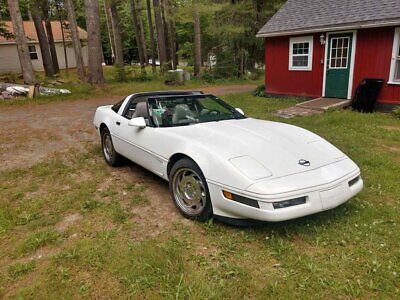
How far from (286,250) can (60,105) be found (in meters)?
11.3

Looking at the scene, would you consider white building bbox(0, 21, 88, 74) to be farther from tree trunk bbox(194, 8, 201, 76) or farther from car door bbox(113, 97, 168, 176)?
car door bbox(113, 97, 168, 176)

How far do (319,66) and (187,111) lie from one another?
8535 mm

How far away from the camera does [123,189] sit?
4.17m

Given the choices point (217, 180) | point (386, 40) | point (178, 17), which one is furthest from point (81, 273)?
point (178, 17)

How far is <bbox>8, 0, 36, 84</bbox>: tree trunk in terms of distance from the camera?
1308 cm

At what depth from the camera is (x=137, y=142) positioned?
13.4 ft

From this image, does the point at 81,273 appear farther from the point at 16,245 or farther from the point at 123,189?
the point at 123,189

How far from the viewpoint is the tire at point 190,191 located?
10.1 feet

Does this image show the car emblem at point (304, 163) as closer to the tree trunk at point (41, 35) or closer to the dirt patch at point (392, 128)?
the dirt patch at point (392, 128)

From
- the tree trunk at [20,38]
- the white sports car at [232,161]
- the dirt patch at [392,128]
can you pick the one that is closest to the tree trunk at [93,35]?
the tree trunk at [20,38]

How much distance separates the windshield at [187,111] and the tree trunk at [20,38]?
12.0 m

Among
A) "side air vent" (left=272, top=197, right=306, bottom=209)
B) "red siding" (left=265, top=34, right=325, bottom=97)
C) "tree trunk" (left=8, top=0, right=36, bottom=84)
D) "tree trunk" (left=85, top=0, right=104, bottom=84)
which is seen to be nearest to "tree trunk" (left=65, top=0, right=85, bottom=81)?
"tree trunk" (left=85, top=0, right=104, bottom=84)

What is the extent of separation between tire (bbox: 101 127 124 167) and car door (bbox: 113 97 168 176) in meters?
0.21

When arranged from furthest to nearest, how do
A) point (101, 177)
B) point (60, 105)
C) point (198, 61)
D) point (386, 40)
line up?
1. point (198, 61)
2. point (60, 105)
3. point (386, 40)
4. point (101, 177)
